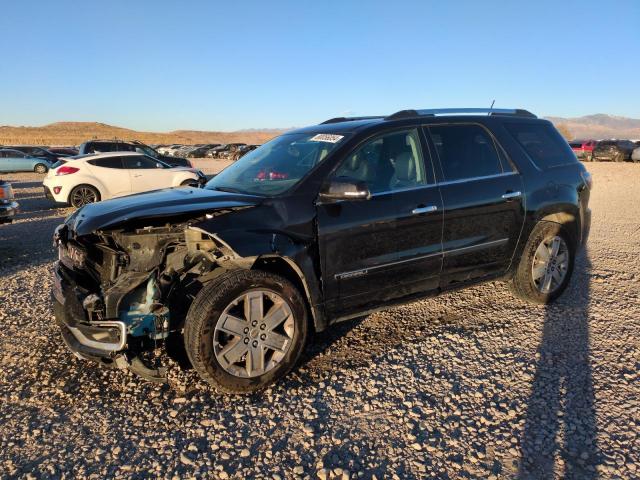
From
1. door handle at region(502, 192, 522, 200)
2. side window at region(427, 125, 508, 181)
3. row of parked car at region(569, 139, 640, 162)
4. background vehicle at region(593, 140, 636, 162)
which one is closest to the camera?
side window at region(427, 125, 508, 181)

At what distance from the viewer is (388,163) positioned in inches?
152

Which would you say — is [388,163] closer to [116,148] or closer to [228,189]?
[228,189]

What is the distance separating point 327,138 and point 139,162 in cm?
1061

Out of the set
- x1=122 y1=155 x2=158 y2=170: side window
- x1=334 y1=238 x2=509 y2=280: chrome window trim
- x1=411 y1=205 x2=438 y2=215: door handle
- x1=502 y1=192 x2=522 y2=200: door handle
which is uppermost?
x1=122 y1=155 x2=158 y2=170: side window

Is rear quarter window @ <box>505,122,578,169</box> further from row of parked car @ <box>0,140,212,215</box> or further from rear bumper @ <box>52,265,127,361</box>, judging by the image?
row of parked car @ <box>0,140,212,215</box>

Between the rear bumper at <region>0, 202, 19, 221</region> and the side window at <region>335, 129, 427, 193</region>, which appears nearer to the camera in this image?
the side window at <region>335, 129, 427, 193</region>

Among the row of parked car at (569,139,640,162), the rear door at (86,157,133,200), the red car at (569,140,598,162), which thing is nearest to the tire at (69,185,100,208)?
the rear door at (86,157,133,200)

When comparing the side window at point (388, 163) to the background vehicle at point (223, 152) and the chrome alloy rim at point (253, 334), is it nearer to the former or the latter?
the chrome alloy rim at point (253, 334)

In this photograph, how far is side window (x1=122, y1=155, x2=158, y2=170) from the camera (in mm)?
12915

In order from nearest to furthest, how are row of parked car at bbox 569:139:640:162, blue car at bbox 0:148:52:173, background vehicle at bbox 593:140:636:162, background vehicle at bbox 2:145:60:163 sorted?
blue car at bbox 0:148:52:173
background vehicle at bbox 2:145:60:163
row of parked car at bbox 569:139:640:162
background vehicle at bbox 593:140:636:162

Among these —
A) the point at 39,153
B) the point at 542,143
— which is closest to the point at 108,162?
the point at 542,143

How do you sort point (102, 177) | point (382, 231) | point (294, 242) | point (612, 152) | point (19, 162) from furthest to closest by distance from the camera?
point (612, 152) → point (19, 162) → point (102, 177) → point (382, 231) → point (294, 242)

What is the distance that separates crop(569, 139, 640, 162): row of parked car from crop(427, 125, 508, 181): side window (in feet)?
118

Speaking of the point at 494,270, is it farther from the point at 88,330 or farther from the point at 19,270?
the point at 19,270
